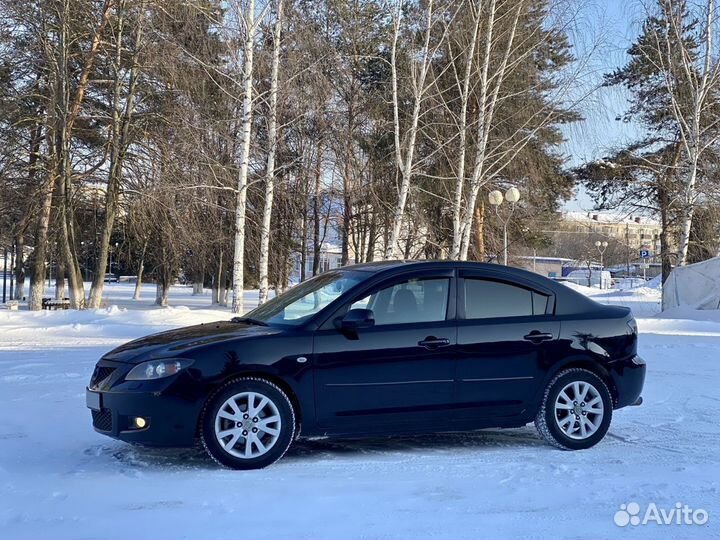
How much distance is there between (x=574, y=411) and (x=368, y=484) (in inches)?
84.2

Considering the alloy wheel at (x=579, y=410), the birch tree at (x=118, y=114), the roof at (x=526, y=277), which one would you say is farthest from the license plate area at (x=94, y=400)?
the birch tree at (x=118, y=114)

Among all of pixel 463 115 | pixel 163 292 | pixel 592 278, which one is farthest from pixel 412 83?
pixel 592 278

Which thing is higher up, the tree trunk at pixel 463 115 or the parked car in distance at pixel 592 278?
the tree trunk at pixel 463 115

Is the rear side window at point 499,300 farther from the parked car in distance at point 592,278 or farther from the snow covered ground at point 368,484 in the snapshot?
the parked car in distance at point 592,278

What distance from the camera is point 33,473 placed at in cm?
563

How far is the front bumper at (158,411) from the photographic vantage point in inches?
222

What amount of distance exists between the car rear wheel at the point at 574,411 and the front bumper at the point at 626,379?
17 centimetres

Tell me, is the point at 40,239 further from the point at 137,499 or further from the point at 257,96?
the point at 137,499

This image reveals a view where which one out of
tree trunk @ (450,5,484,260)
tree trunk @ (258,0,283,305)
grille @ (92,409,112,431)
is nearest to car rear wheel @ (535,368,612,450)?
grille @ (92,409,112,431)

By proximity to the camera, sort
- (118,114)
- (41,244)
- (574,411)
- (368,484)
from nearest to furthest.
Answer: (368,484) < (574,411) < (118,114) < (41,244)

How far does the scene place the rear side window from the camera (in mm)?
6566

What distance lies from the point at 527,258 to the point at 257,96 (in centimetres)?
2667

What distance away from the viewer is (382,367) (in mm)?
6109

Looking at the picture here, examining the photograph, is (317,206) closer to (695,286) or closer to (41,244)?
(41,244)
